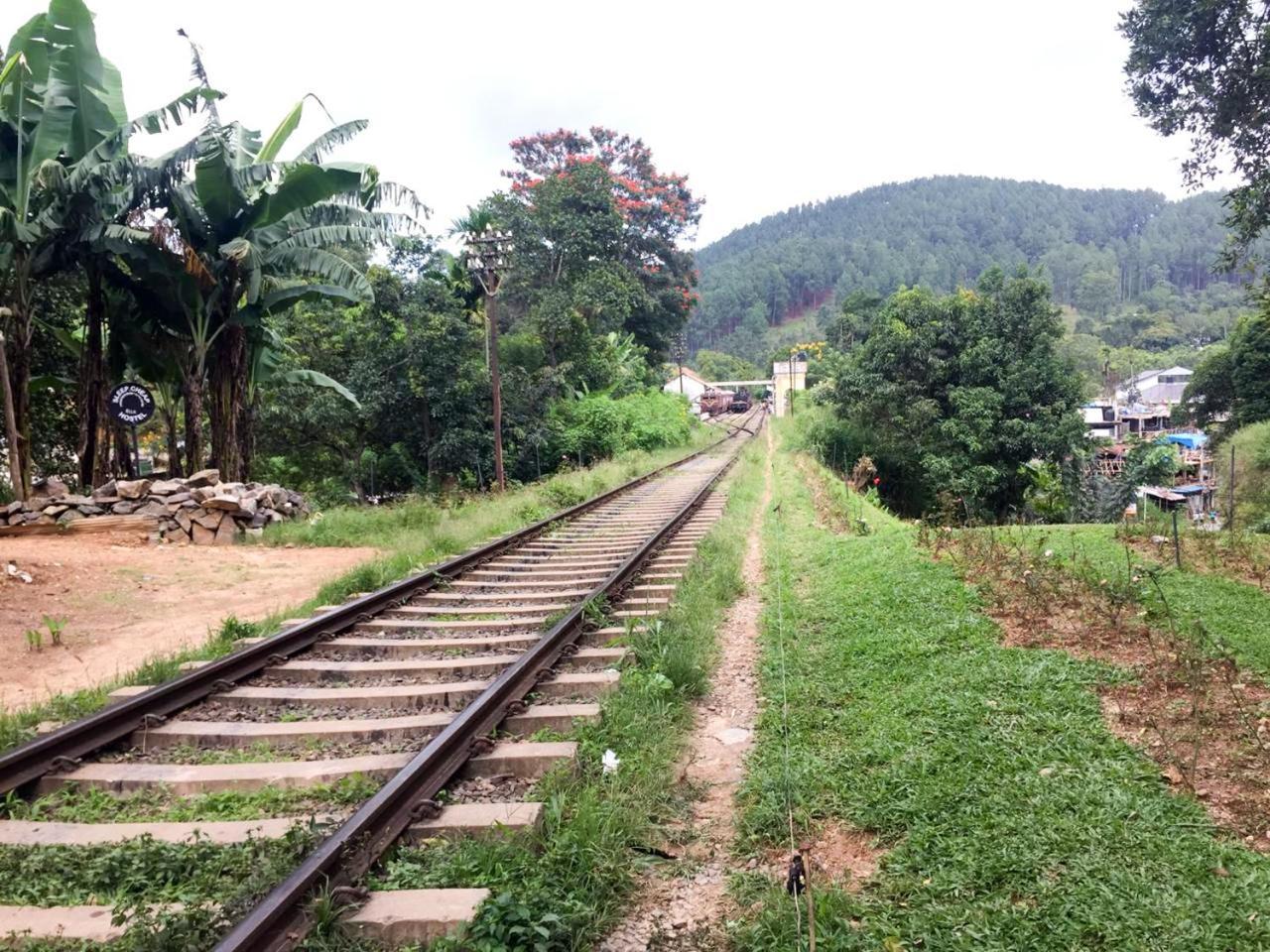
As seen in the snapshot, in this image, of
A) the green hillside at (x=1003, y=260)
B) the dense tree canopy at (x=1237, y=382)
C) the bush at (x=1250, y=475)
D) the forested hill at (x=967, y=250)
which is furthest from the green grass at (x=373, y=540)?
the forested hill at (x=967, y=250)

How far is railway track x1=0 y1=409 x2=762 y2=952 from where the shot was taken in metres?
2.62

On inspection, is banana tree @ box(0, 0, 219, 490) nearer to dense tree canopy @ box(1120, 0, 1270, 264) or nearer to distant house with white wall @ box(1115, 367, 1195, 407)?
dense tree canopy @ box(1120, 0, 1270, 264)

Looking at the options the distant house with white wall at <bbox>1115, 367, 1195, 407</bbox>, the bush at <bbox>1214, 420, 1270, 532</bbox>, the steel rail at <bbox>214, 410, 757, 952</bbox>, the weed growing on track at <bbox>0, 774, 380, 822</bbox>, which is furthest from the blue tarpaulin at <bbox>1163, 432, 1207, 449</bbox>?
the weed growing on track at <bbox>0, 774, 380, 822</bbox>

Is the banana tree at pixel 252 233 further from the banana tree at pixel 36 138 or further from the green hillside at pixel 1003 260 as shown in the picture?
the green hillside at pixel 1003 260

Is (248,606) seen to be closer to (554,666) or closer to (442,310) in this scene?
(554,666)

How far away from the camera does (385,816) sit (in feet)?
9.99

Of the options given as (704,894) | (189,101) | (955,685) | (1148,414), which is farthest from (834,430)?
(1148,414)

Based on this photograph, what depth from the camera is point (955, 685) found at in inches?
185

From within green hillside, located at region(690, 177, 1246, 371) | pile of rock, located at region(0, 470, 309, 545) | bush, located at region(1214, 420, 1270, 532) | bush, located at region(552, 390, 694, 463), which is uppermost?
green hillside, located at region(690, 177, 1246, 371)

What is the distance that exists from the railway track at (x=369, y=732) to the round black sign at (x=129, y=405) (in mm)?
8427

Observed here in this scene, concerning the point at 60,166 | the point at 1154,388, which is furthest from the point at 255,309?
the point at 1154,388

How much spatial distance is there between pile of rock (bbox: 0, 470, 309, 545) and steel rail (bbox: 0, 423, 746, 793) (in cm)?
578

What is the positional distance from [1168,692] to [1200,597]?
2.97 m

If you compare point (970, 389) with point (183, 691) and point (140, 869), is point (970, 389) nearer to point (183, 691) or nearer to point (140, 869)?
point (183, 691)
